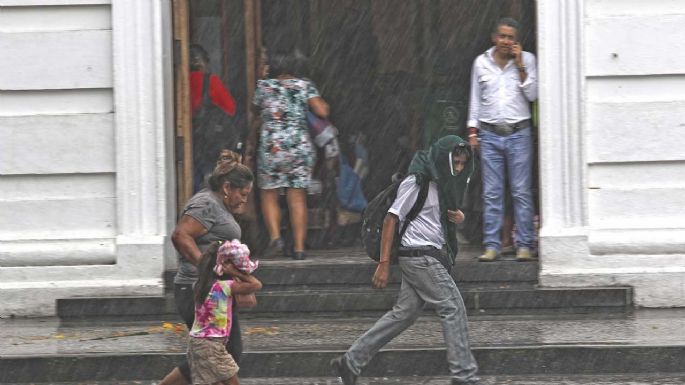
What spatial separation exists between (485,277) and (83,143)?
3.69m

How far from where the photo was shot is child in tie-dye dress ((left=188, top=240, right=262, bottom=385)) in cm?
776

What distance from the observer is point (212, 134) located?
14.0 metres

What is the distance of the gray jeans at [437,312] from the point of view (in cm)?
903

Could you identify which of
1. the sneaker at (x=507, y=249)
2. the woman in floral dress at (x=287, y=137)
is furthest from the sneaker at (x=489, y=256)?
the woman in floral dress at (x=287, y=137)

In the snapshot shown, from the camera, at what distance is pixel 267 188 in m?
12.8

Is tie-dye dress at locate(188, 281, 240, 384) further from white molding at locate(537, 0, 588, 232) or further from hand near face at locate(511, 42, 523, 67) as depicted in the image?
hand near face at locate(511, 42, 523, 67)

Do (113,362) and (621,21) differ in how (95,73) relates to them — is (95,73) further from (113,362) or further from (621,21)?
(621,21)

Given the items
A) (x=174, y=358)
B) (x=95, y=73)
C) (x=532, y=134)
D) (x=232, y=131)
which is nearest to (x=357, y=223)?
(x=232, y=131)

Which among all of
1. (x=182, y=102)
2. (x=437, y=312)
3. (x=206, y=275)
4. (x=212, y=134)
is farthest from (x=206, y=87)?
(x=206, y=275)

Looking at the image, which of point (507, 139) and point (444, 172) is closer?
point (444, 172)

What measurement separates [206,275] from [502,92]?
17.2ft

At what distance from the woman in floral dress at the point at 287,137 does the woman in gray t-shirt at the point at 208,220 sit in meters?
4.21

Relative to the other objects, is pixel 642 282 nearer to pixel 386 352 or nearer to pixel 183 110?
pixel 386 352

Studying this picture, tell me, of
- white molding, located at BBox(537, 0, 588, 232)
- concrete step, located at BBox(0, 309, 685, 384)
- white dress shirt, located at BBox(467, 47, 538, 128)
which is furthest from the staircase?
white dress shirt, located at BBox(467, 47, 538, 128)
